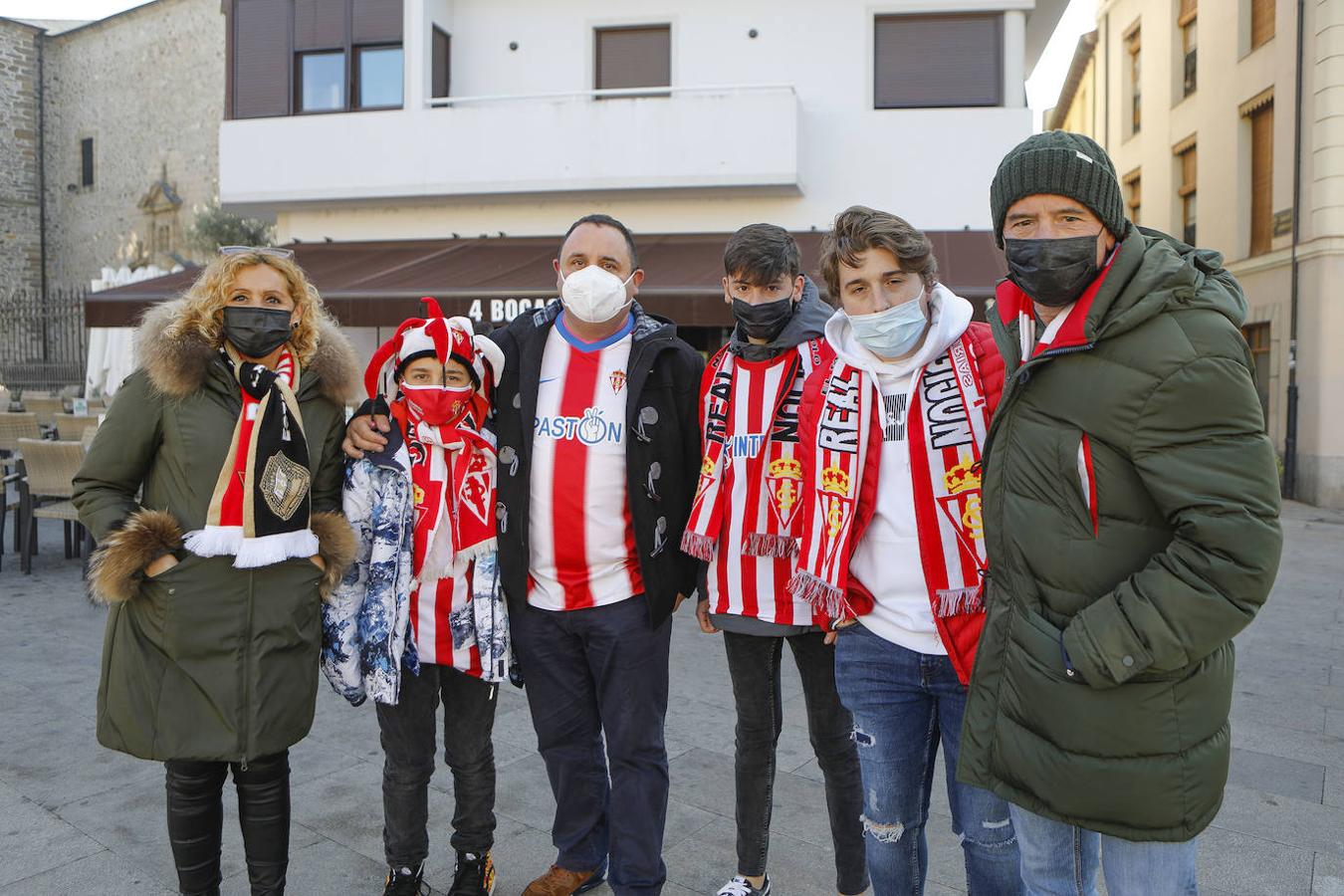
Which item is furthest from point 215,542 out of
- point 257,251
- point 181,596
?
point 257,251

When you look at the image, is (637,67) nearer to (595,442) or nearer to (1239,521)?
(595,442)

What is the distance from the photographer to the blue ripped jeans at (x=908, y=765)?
90.4 inches

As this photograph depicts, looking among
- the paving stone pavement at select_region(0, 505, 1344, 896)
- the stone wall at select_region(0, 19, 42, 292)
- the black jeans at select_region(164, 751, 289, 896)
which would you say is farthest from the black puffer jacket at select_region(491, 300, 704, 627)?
the stone wall at select_region(0, 19, 42, 292)

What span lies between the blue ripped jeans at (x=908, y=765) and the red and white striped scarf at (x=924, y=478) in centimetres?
15

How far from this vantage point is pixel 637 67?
12.4 m

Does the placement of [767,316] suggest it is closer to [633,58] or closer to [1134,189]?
[633,58]

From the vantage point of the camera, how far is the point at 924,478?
2340mm

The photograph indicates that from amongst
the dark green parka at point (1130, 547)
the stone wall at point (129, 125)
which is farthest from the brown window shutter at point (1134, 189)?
the stone wall at point (129, 125)

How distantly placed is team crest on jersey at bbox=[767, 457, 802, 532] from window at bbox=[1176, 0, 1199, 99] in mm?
18279

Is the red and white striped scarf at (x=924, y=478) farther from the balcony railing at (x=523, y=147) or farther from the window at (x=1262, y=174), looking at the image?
the window at (x=1262, y=174)

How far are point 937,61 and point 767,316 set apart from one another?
10037 mm

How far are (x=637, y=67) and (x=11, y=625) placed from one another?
9250 mm

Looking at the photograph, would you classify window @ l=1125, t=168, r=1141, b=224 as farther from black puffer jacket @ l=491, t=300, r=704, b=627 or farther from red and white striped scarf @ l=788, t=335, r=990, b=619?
red and white striped scarf @ l=788, t=335, r=990, b=619

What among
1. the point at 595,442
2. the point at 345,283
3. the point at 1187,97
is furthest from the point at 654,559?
the point at 1187,97
